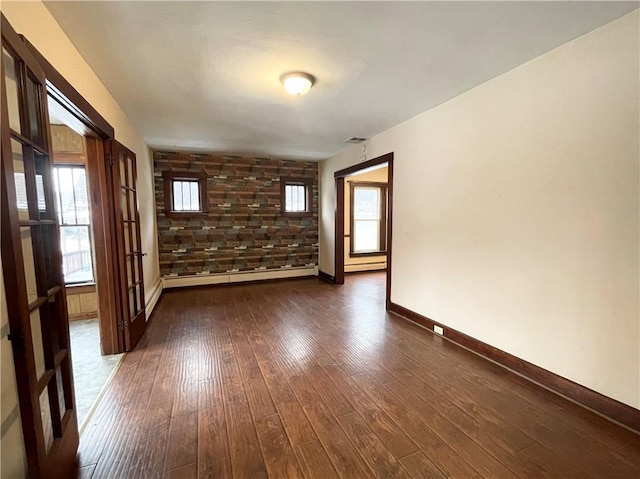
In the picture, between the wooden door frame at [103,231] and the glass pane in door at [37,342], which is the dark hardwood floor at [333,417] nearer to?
the wooden door frame at [103,231]

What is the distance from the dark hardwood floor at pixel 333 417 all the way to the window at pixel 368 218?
12.3 feet

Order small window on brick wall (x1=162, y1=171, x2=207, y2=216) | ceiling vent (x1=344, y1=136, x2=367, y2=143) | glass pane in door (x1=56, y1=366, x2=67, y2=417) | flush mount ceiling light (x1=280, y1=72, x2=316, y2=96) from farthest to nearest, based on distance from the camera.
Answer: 1. small window on brick wall (x1=162, y1=171, x2=207, y2=216)
2. ceiling vent (x1=344, y1=136, x2=367, y2=143)
3. flush mount ceiling light (x1=280, y1=72, x2=316, y2=96)
4. glass pane in door (x1=56, y1=366, x2=67, y2=417)

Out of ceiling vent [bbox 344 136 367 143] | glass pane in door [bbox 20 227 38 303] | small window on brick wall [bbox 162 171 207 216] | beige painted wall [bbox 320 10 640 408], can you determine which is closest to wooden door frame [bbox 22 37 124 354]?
glass pane in door [bbox 20 227 38 303]

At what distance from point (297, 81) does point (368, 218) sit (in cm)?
477

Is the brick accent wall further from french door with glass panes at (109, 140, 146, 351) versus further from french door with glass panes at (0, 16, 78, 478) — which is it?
french door with glass panes at (0, 16, 78, 478)

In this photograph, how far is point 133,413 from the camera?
73.9 inches

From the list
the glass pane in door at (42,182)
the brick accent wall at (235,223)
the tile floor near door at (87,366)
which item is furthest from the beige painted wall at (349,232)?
the glass pane in door at (42,182)

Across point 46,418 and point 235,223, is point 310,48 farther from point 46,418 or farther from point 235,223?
point 235,223

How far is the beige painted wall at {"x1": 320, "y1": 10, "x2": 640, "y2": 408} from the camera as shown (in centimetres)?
173

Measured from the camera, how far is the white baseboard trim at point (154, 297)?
3.68 meters

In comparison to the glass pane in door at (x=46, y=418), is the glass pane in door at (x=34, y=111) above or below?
above

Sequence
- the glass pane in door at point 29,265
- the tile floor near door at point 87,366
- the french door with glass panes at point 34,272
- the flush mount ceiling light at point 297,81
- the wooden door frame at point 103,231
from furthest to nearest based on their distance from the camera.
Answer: the wooden door frame at point 103,231
the flush mount ceiling light at point 297,81
the tile floor near door at point 87,366
the glass pane in door at point 29,265
the french door with glass panes at point 34,272

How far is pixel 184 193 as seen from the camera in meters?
5.16

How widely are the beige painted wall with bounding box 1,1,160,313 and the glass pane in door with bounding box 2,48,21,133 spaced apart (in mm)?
296
